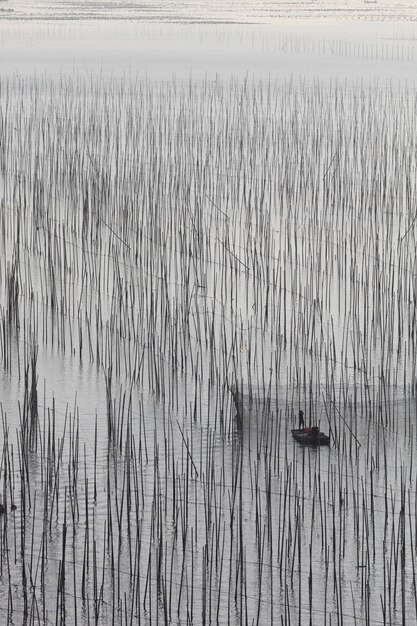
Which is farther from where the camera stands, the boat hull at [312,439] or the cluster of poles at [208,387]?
the boat hull at [312,439]

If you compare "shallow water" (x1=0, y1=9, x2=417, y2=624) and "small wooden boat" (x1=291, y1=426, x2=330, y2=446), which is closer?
"shallow water" (x1=0, y1=9, x2=417, y2=624)

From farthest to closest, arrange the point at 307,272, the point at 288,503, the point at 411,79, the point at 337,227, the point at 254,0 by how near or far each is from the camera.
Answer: the point at 254,0
the point at 411,79
the point at 337,227
the point at 307,272
the point at 288,503

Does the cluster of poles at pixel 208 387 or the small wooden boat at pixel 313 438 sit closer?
the cluster of poles at pixel 208 387

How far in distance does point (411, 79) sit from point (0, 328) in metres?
8.84

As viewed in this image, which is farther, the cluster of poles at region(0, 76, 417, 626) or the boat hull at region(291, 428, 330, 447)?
the boat hull at region(291, 428, 330, 447)

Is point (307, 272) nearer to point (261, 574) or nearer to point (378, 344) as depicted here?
point (378, 344)

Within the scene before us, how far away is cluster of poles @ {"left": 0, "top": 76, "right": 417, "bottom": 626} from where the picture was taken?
7.59ft

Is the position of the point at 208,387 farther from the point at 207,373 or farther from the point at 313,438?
the point at 313,438

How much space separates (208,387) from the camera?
3.29 metres

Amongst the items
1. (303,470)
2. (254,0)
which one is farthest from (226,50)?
(254,0)

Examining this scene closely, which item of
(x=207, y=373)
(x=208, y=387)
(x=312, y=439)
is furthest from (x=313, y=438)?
(x=207, y=373)

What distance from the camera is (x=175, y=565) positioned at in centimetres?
238

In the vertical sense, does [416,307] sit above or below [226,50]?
below

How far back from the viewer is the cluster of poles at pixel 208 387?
231 cm
